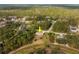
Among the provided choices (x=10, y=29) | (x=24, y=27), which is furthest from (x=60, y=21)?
(x=10, y=29)

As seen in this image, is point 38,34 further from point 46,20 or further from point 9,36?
point 9,36

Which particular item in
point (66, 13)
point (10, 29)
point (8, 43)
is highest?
point (66, 13)

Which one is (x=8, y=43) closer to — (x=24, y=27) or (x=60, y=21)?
(x=24, y=27)
